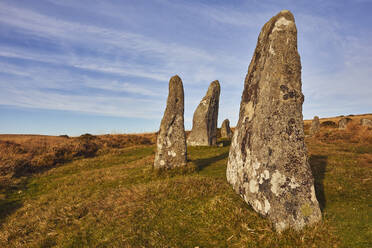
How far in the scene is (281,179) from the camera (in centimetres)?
556

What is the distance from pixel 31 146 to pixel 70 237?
934 inches

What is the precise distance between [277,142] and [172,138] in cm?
767

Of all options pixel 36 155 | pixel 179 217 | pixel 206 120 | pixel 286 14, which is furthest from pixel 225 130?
pixel 179 217

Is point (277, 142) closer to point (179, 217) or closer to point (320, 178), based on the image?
point (179, 217)

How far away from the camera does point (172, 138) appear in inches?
504

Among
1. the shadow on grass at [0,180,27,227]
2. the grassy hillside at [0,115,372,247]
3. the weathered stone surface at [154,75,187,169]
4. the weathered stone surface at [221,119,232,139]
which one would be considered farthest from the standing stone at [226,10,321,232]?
the weathered stone surface at [221,119,232,139]

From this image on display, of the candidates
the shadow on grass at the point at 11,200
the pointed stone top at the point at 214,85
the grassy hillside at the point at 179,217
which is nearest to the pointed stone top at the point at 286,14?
the grassy hillside at the point at 179,217

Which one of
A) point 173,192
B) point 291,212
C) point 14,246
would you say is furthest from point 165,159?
point 291,212

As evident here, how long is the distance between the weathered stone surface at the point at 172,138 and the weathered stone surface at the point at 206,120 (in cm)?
978

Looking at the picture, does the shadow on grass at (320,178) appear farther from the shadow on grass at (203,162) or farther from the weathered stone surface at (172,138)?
the weathered stone surface at (172,138)

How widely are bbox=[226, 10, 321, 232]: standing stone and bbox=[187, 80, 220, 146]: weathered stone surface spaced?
15.5m

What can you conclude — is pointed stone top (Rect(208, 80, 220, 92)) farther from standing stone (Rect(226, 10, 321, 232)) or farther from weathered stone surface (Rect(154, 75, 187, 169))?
standing stone (Rect(226, 10, 321, 232))

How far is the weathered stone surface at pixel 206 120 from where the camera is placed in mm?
22812

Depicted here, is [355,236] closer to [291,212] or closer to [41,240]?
[291,212]
